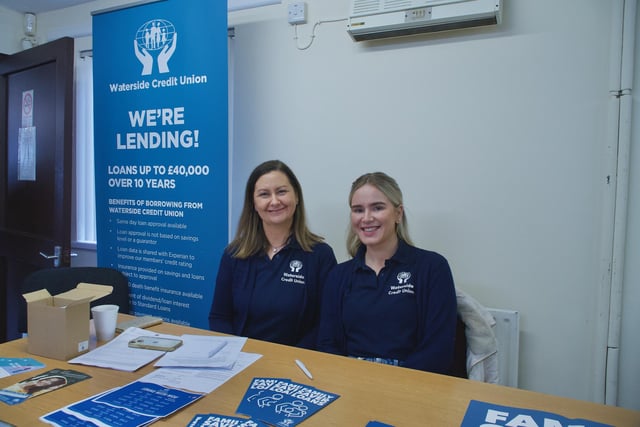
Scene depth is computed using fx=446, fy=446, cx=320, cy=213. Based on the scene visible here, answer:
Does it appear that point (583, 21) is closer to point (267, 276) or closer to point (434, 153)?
point (434, 153)

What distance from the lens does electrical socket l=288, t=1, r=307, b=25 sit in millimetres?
2400

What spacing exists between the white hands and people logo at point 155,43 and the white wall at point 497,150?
2.11 feet

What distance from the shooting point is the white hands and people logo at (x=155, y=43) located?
8.21 ft

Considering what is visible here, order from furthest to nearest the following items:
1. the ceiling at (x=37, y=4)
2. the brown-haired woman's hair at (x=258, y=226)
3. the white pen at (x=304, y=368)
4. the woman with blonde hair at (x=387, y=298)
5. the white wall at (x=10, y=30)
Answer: the white wall at (x=10, y=30)
the ceiling at (x=37, y=4)
the brown-haired woman's hair at (x=258, y=226)
the woman with blonde hair at (x=387, y=298)
the white pen at (x=304, y=368)

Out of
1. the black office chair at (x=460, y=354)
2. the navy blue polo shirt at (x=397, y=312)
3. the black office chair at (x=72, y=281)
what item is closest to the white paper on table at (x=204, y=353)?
the navy blue polo shirt at (x=397, y=312)

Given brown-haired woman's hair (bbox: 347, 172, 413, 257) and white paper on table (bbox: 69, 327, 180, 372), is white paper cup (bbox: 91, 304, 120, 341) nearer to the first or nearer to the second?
white paper on table (bbox: 69, 327, 180, 372)

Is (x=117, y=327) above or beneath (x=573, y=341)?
above

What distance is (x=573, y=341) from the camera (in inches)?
76.4

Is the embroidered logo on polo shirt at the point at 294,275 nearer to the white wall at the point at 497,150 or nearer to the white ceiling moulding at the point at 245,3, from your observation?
the white wall at the point at 497,150

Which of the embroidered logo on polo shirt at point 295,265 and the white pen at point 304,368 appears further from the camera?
the embroidered logo on polo shirt at point 295,265

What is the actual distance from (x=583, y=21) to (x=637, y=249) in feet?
3.20

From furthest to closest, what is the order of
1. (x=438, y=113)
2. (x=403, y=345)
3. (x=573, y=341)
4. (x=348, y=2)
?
(x=348, y=2) < (x=438, y=113) < (x=573, y=341) < (x=403, y=345)

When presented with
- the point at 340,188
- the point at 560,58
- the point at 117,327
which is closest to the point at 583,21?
the point at 560,58

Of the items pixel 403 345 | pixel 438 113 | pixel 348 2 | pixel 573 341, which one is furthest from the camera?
pixel 348 2
